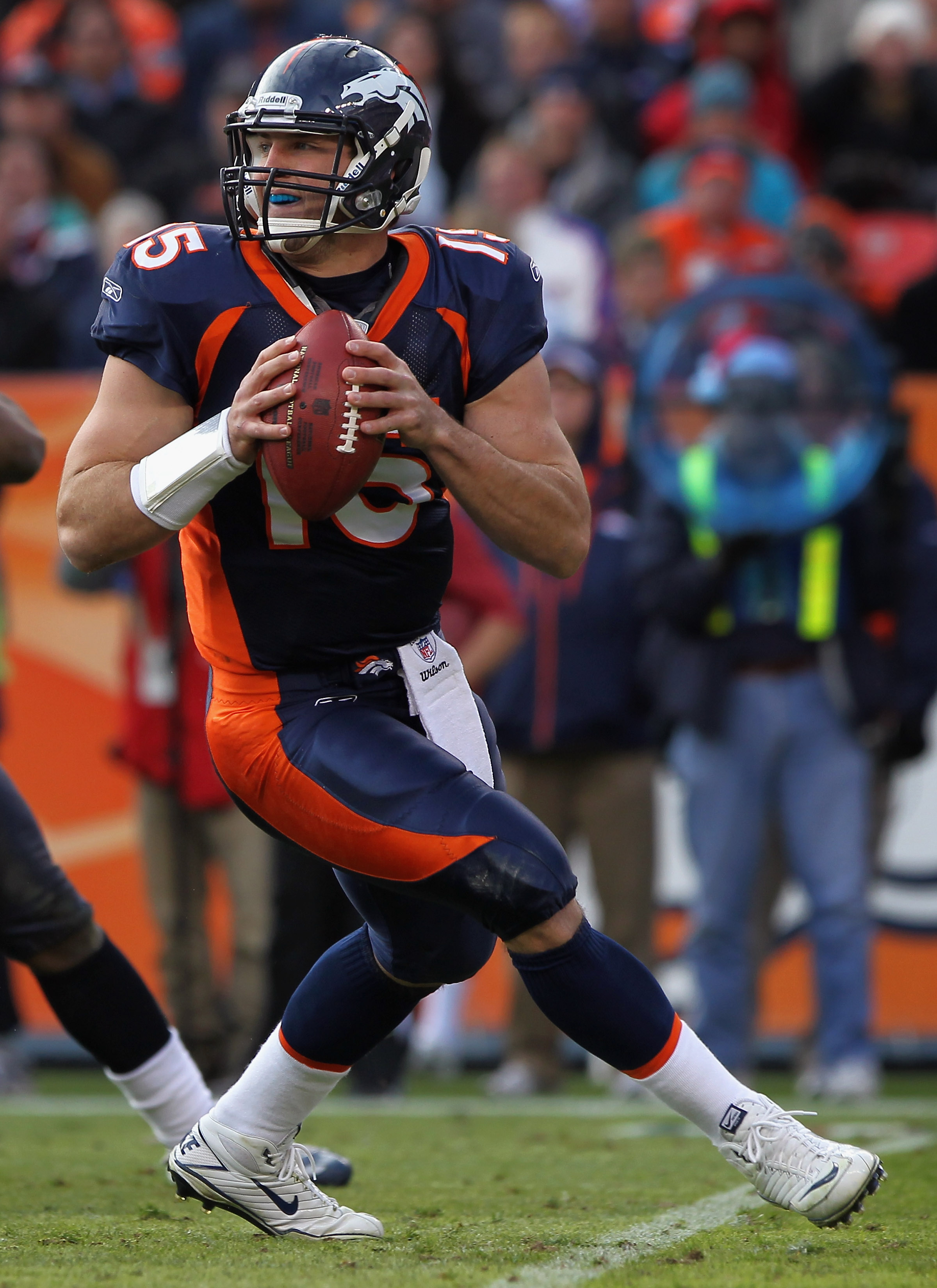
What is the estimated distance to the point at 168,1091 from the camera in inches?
147

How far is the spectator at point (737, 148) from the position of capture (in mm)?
8289

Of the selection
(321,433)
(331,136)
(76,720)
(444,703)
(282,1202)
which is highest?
(331,136)

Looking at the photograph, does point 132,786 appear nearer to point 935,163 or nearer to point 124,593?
point 124,593

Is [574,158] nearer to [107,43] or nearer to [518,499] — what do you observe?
[107,43]

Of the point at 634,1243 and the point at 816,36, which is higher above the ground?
the point at 816,36

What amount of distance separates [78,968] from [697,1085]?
4.21 feet

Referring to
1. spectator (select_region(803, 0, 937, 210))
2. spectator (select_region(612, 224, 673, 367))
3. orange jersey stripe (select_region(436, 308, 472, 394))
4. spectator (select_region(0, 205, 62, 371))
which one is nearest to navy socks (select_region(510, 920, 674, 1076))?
orange jersey stripe (select_region(436, 308, 472, 394))

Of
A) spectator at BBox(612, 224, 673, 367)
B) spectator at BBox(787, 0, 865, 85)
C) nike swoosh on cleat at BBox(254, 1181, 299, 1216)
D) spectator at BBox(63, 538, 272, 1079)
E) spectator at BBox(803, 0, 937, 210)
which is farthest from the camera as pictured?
spectator at BBox(787, 0, 865, 85)

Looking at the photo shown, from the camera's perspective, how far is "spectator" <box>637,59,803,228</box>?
8289 mm

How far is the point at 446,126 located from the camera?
9.45 m

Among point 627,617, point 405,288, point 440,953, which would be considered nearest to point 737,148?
point 627,617

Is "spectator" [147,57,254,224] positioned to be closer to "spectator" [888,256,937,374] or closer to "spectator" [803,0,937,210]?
"spectator" [803,0,937,210]

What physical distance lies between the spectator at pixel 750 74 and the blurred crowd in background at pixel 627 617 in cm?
10

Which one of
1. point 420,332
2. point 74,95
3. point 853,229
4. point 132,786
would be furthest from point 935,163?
point 420,332
